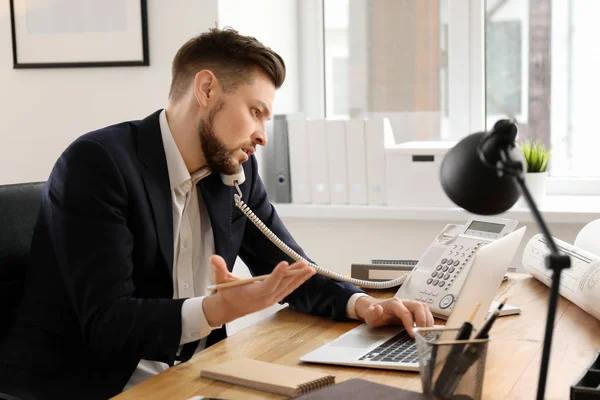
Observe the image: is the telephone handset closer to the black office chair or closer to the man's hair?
the man's hair

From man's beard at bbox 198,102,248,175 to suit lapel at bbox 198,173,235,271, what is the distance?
39mm

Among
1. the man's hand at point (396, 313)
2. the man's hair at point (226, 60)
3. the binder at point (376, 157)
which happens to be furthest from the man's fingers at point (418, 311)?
the binder at point (376, 157)

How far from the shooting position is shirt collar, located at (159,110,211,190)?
69.4 inches

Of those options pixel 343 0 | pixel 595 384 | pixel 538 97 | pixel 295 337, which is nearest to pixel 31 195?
pixel 295 337

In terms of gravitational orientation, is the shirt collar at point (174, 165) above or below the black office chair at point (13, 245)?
above

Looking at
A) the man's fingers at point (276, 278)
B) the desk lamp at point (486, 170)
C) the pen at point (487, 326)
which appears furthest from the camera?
the man's fingers at point (276, 278)

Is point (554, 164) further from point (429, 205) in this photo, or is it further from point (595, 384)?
point (595, 384)

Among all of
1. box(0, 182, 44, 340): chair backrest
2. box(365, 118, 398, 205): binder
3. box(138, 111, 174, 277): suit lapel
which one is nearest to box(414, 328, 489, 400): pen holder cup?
box(138, 111, 174, 277): suit lapel

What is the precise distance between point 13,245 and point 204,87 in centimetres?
52

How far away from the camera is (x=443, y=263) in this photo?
69.4 inches

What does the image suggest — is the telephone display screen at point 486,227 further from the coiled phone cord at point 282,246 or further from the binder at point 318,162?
the binder at point 318,162

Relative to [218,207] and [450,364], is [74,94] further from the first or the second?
[450,364]

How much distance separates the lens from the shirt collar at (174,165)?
1.76 m

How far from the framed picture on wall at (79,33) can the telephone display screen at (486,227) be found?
1.41 meters
